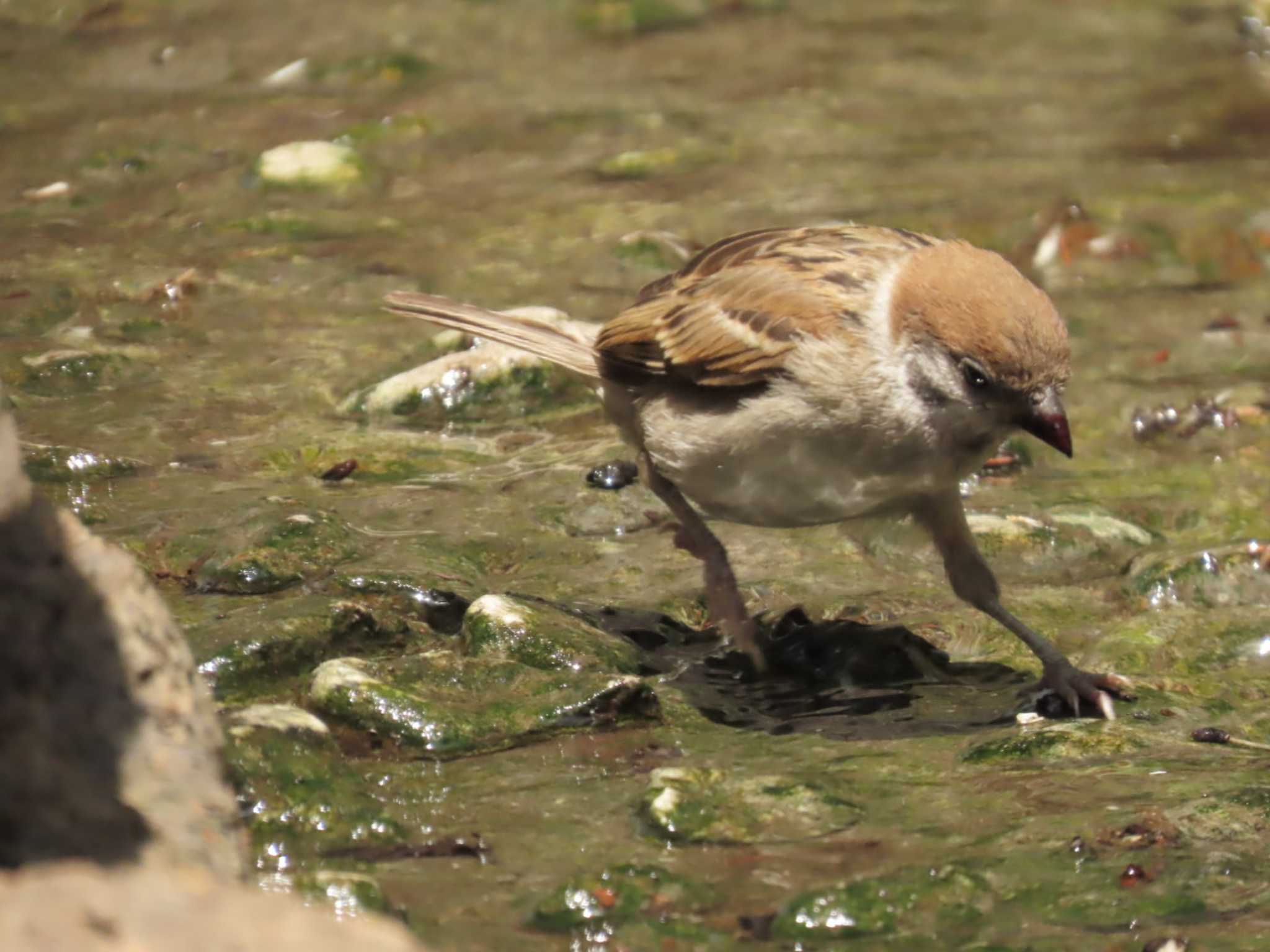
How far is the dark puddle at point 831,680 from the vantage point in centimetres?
470

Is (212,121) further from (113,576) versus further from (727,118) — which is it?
(113,576)

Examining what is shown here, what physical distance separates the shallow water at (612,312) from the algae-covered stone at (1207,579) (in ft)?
0.05

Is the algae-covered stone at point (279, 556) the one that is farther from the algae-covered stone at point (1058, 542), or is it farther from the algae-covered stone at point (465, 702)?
the algae-covered stone at point (1058, 542)

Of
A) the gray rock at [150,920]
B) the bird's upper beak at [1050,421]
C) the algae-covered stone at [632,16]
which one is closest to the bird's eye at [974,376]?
the bird's upper beak at [1050,421]

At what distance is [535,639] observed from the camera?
4.72 meters

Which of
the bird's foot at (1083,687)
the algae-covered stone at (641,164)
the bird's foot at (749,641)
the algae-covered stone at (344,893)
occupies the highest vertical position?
the algae-covered stone at (344,893)

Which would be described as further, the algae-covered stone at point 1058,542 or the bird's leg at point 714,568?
the algae-covered stone at point 1058,542

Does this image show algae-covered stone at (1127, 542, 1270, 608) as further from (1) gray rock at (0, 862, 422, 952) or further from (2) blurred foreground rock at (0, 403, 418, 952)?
(1) gray rock at (0, 862, 422, 952)

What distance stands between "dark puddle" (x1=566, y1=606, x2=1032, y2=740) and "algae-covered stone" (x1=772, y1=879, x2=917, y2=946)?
Answer: 1040 mm

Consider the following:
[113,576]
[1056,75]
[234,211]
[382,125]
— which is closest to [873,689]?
[113,576]

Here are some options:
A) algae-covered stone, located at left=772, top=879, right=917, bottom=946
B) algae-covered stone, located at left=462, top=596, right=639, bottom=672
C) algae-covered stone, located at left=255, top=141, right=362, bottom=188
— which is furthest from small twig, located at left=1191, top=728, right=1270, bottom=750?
algae-covered stone, located at left=255, top=141, right=362, bottom=188

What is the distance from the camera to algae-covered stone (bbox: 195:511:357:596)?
16.8 feet

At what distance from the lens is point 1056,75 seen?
11070 millimetres

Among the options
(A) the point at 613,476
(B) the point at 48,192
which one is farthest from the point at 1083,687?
(B) the point at 48,192
